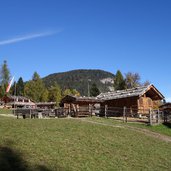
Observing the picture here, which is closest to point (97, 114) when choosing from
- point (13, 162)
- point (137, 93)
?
point (137, 93)

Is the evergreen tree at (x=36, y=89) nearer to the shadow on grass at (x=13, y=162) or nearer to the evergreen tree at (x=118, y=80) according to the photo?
the evergreen tree at (x=118, y=80)

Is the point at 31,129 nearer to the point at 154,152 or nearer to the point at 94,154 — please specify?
the point at 94,154

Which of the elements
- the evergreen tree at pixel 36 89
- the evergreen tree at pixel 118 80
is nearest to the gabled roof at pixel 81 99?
the evergreen tree at pixel 118 80

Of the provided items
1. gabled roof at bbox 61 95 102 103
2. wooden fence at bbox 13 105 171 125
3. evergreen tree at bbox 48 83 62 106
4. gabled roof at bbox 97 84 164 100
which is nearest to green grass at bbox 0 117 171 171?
wooden fence at bbox 13 105 171 125

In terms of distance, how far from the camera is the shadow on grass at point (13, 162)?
46.9ft

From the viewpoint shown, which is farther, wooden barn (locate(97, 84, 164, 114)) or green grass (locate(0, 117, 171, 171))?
wooden barn (locate(97, 84, 164, 114))

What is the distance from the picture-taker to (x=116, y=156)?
19.1 m

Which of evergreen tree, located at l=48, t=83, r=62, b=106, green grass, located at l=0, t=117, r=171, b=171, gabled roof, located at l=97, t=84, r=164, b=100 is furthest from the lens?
evergreen tree, located at l=48, t=83, r=62, b=106

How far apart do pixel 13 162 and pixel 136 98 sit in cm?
2899

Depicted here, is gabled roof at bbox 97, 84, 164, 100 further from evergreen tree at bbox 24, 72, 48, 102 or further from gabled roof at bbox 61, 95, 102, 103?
evergreen tree at bbox 24, 72, 48, 102

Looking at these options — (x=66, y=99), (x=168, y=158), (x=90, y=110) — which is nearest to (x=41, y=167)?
(x=168, y=158)

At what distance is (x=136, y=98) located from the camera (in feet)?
138

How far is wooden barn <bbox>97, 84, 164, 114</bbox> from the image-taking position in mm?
41906

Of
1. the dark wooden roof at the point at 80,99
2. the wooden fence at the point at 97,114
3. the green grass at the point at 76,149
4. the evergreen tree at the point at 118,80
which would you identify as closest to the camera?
the green grass at the point at 76,149
